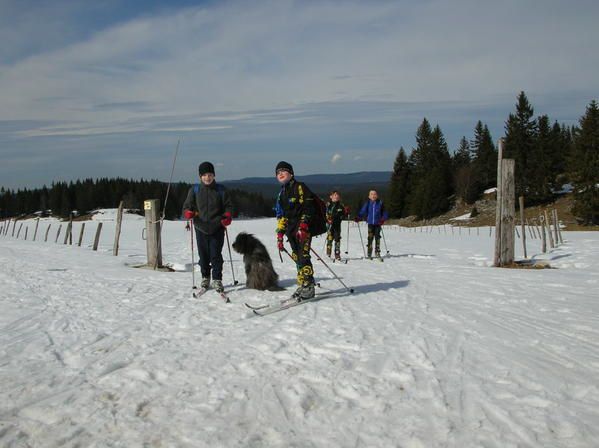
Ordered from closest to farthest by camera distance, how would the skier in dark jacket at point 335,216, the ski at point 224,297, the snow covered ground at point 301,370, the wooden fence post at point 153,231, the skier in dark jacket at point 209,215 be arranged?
1. the snow covered ground at point 301,370
2. the ski at point 224,297
3. the skier in dark jacket at point 209,215
4. the wooden fence post at point 153,231
5. the skier in dark jacket at point 335,216

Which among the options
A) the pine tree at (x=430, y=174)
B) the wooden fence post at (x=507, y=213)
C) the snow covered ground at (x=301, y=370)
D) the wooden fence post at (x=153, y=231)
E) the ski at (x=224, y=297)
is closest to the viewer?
the snow covered ground at (x=301, y=370)

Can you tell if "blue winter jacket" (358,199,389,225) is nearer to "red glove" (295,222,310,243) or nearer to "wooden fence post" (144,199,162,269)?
"wooden fence post" (144,199,162,269)

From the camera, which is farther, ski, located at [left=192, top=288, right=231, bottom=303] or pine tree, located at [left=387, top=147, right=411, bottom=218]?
pine tree, located at [left=387, top=147, right=411, bottom=218]

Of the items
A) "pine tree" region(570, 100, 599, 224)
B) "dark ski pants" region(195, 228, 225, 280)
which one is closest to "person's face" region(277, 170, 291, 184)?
"dark ski pants" region(195, 228, 225, 280)

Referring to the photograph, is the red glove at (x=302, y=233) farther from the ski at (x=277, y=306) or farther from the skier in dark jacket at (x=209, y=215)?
the skier in dark jacket at (x=209, y=215)

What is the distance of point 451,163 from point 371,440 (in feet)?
256

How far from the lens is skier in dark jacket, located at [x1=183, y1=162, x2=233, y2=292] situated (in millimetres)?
7492

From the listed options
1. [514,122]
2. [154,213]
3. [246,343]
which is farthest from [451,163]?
[246,343]

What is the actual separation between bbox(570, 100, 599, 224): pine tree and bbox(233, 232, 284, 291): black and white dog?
1615 inches

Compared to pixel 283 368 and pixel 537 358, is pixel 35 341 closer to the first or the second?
pixel 283 368

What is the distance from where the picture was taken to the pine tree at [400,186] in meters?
73.1

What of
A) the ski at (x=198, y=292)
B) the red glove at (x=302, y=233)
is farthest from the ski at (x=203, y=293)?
the red glove at (x=302, y=233)

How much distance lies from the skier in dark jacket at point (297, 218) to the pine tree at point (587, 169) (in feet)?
136

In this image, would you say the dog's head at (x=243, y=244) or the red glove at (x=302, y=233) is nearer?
the red glove at (x=302, y=233)
